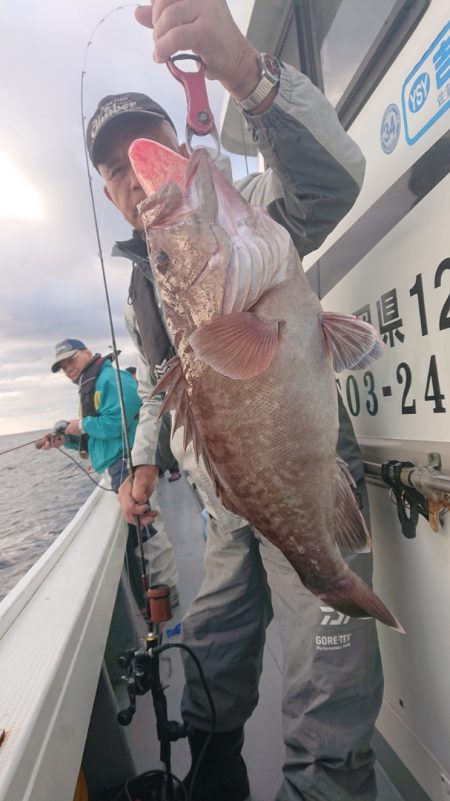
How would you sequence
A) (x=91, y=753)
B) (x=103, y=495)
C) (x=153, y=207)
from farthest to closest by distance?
(x=103, y=495)
(x=91, y=753)
(x=153, y=207)

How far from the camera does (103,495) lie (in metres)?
4.32

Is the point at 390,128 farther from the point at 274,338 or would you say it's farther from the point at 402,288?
the point at 274,338

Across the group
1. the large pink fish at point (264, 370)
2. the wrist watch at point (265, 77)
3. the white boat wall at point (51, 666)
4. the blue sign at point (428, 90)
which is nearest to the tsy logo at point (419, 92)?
the blue sign at point (428, 90)

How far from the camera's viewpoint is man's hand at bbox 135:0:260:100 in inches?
34.6

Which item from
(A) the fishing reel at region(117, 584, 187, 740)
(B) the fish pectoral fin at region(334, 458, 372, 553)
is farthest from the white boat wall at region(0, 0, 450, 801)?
(B) the fish pectoral fin at region(334, 458, 372, 553)

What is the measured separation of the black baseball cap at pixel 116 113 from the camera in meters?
1.62

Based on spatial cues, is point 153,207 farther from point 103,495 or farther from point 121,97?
point 103,495

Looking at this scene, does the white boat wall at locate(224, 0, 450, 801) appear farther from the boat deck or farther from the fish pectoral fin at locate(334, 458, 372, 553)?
the boat deck

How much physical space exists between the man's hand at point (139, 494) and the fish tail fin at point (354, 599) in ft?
3.70

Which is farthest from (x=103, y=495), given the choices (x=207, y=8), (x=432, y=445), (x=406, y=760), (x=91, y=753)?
(x=207, y=8)

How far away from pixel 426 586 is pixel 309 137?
1.31m

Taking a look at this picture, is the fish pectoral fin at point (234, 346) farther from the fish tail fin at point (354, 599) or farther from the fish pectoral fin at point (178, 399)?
the fish tail fin at point (354, 599)

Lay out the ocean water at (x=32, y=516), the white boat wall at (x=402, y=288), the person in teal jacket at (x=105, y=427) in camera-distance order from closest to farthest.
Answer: the white boat wall at (x=402, y=288) < the ocean water at (x=32, y=516) < the person in teal jacket at (x=105, y=427)

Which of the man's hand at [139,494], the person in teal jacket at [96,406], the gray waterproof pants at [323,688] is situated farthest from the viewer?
the person in teal jacket at [96,406]
